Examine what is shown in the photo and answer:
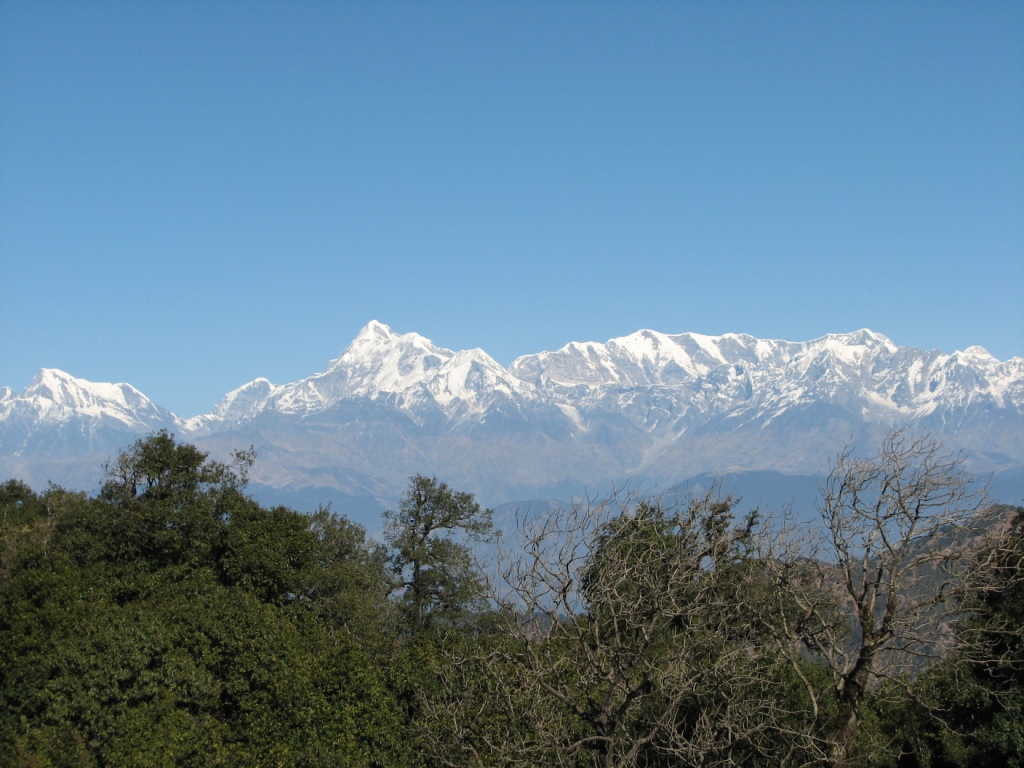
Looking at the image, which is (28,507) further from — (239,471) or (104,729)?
(104,729)

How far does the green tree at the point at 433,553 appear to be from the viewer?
147 ft

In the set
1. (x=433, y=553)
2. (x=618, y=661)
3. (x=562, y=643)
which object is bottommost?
(x=562, y=643)

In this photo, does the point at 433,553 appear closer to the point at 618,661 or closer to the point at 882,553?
the point at 618,661

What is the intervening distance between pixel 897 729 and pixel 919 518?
1196 centimetres

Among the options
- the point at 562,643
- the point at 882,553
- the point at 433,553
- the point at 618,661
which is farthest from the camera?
the point at 433,553

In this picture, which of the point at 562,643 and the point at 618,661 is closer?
the point at 618,661

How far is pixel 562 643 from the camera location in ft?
100

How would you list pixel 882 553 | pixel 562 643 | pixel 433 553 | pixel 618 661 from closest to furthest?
pixel 618 661 < pixel 882 553 < pixel 562 643 < pixel 433 553

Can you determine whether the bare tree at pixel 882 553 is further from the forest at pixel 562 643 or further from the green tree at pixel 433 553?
the green tree at pixel 433 553

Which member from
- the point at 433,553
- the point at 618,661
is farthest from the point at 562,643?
the point at 433,553

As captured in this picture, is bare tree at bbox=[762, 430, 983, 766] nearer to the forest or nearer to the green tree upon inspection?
the forest

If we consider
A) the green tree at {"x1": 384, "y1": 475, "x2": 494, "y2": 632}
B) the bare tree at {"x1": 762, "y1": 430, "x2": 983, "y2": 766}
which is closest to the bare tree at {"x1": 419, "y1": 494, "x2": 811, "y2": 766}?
the bare tree at {"x1": 762, "y1": 430, "x2": 983, "y2": 766}

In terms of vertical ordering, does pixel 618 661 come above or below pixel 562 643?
above

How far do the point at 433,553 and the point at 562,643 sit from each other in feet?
53.9
